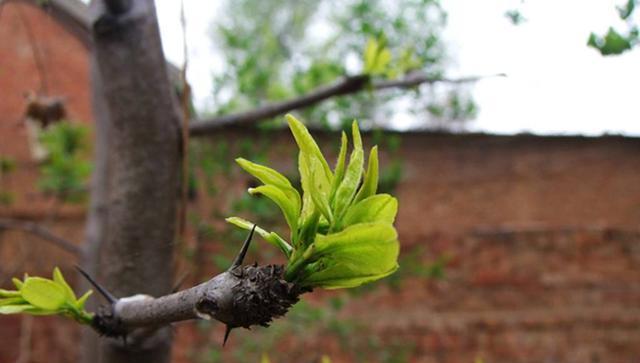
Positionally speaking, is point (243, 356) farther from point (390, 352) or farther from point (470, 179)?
point (470, 179)

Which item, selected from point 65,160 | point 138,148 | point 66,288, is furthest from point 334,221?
point 65,160

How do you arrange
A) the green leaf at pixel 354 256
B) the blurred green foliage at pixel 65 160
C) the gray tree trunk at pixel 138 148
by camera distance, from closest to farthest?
the green leaf at pixel 354 256 < the gray tree trunk at pixel 138 148 < the blurred green foliage at pixel 65 160

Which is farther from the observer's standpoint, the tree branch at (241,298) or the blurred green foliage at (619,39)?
the blurred green foliage at (619,39)

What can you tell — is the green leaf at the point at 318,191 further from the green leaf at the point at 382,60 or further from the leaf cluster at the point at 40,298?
the green leaf at the point at 382,60

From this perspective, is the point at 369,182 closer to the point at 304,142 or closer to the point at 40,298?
the point at 304,142

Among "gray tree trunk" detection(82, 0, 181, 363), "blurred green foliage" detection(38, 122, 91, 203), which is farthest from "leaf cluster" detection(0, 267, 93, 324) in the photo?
"blurred green foliage" detection(38, 122, 91, 203)

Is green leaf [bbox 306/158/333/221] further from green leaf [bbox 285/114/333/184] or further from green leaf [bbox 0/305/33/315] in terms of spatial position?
green leaf [bbox 0/305/33/315]

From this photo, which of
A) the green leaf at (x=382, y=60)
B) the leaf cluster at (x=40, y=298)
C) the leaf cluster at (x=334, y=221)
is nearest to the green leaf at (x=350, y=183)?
the leaf cluster at (x=334, y=221)
